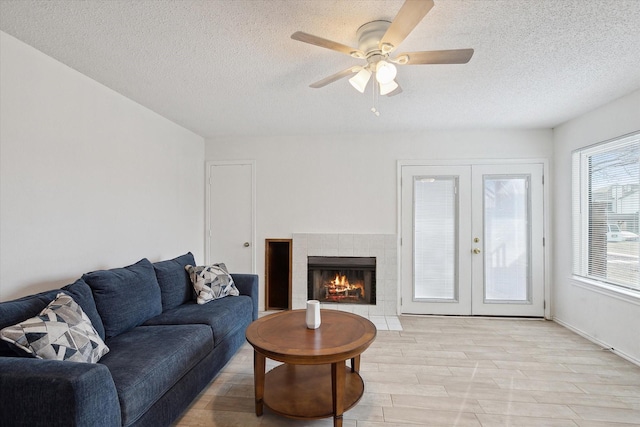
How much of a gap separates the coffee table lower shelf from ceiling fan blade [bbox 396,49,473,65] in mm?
2181

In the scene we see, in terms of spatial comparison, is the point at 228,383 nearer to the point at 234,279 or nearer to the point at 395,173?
the point at 234,279

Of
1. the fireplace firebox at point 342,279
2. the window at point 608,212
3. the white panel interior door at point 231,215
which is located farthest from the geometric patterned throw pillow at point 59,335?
the window at point 608,212

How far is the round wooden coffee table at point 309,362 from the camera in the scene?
1827 millimetres

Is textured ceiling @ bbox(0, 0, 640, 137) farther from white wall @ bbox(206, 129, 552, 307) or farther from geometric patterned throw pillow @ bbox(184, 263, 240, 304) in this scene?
geometric patterned throw pillow @ bbox(184, 263, 240, 304)

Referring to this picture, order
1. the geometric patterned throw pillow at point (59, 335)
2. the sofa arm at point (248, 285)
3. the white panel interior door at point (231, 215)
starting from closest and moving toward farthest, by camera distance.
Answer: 1. the geometric patterned throw pillow at point (59, 335)
2. the sofa arm at point (248, 285)
3. the white panel interior door at point (231, 215)

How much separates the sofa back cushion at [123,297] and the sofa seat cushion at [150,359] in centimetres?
10

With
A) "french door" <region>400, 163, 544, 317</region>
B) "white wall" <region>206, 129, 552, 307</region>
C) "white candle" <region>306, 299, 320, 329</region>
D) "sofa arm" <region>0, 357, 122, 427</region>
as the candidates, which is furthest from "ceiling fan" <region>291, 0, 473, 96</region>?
"french door" <region>400, 163, 544, 317</region>

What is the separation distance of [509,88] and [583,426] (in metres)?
2.64

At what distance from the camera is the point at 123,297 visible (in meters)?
2.28

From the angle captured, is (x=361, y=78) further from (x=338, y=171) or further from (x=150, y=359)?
(x=338, y=171)

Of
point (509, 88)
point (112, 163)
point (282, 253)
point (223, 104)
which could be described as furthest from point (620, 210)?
point (112, 163)

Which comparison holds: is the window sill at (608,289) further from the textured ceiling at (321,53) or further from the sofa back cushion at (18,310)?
the sofa back cushion at (18,310)

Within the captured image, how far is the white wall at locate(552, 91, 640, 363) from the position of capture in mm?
2852

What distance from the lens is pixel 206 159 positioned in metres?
4.54
